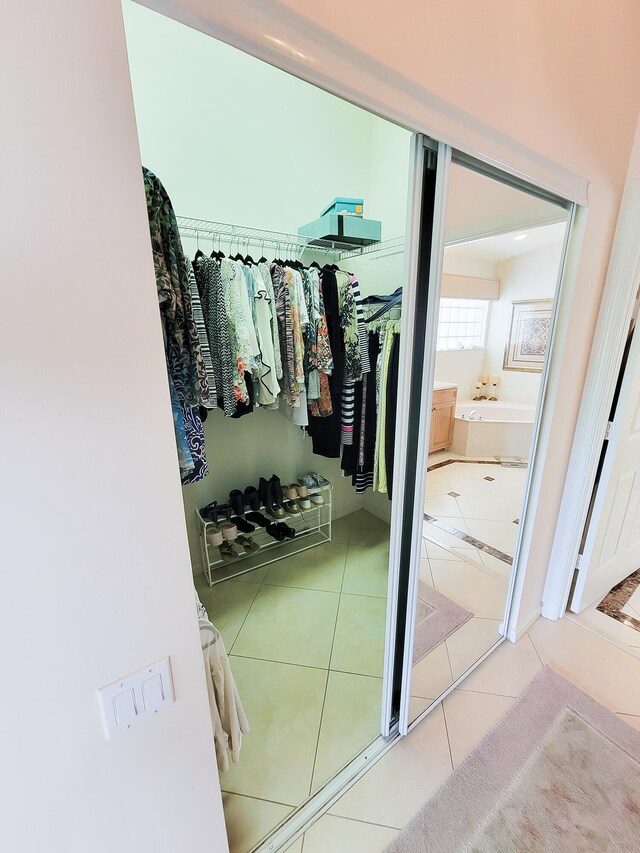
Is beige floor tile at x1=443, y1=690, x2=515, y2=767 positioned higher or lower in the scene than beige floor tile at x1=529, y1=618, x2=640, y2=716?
lower

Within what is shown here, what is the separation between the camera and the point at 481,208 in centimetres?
114

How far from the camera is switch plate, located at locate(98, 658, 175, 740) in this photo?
61cm

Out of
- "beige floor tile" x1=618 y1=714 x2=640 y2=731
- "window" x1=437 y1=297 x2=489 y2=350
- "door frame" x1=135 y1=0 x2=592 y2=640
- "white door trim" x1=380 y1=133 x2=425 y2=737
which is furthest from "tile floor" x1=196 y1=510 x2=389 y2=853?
"door frame" x1=135 y1=0 x2=592 y2=640

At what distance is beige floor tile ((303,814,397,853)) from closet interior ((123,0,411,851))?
10cm

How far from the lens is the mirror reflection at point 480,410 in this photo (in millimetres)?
1228

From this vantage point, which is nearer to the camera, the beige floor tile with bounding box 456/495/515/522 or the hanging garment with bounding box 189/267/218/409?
the hanging garment with bounding box 189/267/218/409

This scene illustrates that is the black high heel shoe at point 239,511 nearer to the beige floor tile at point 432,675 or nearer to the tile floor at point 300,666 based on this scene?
the tile floor at point 300,666

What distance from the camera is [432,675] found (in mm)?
1557

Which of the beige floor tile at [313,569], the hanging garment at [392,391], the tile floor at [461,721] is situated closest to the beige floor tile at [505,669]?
the tile floor at [461,721]

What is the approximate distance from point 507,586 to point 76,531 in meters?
1.93

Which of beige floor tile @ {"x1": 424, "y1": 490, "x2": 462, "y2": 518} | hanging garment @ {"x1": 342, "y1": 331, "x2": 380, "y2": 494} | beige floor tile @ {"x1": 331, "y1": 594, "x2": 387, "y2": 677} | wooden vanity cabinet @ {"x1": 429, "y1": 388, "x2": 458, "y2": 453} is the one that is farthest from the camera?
hanging garment @ {"x1": 342, "y1": 331, "x2": 380, "y2": 494}

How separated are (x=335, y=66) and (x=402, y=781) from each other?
6.54 ft

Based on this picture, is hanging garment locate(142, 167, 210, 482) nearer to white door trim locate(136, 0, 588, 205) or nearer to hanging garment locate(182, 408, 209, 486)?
hanging garment locate(182, 408, 209, 486)

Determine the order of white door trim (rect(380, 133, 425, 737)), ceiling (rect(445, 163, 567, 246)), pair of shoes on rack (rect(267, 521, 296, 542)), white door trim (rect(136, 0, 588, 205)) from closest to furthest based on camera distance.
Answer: white door trim (rect(136, 0, 588, 205)) < white door trim (rect(380, 133, 425, 737)) < ceiling (rect(445, 163, 567, 246)) < pair of shoes on rack (rect(267, 521, 296, 542))
